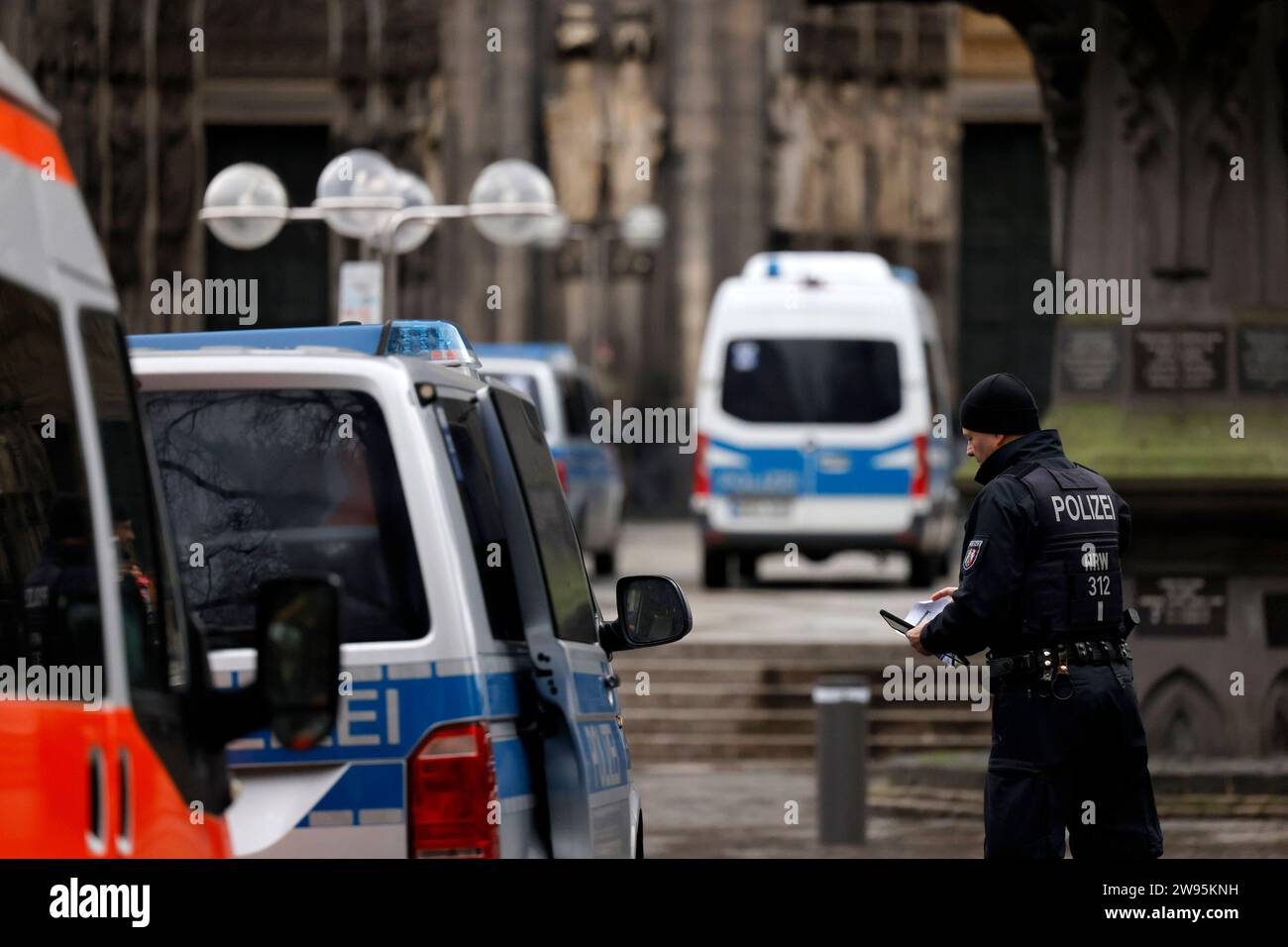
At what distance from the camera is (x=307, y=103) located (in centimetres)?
3722

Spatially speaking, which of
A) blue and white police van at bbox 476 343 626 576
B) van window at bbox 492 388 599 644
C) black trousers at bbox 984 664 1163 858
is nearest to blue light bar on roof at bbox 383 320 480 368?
van window at bbox 492 388 599 644

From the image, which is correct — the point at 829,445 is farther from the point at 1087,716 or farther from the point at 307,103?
the point at 307,103

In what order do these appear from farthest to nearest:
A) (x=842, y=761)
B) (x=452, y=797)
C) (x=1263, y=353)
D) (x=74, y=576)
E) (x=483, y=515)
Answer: (x=1263, y=353), (x=842, y=761), (x=483, y=515), (x=452, y=797), (x=74, y=576)

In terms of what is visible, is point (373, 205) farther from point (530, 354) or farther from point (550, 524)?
point (550, 524)

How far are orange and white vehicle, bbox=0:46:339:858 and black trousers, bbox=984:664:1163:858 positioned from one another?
10.1 ft

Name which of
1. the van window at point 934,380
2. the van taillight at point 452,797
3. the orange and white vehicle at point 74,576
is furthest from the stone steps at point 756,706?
the orange and white vehicle at point 74,576

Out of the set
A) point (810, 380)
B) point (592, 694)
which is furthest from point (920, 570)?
point (592, 694)

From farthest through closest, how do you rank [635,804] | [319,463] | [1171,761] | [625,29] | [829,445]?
[625,29]
[829,445]
[1171,761]
[635,804]
[319,463]

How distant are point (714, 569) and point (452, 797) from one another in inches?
649

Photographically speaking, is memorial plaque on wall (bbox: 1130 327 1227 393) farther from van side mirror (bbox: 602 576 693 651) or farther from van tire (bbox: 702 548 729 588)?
van tire (bbox: 702 548 729 588)

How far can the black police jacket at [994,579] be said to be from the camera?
609 centimetres

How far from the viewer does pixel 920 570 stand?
20.8m
